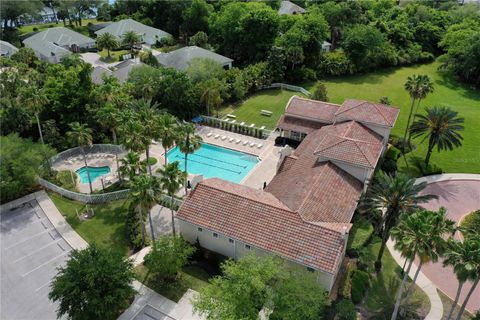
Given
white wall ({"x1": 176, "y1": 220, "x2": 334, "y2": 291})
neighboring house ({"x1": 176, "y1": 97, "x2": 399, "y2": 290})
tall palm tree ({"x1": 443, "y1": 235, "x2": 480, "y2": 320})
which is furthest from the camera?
white wall ({"x1": 176, "y1": 220, "x2": 334, "y2": 291})

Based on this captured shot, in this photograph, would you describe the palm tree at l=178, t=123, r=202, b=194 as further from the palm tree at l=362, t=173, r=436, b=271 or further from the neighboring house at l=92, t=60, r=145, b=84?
the neighboring house at l=92, t=60, r=145, b=84

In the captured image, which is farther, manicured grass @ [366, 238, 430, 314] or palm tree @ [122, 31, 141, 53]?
palm tree @ [122, 31, 141, 53]

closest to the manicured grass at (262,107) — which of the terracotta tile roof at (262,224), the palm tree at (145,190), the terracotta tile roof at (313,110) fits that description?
the terracotta tile roof at (313,110)

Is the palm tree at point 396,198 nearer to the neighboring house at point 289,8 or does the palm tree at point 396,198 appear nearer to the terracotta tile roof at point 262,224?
the terracotta tile roof at point 262,224

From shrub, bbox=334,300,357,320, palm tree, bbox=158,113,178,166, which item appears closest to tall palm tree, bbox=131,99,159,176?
palm tree, bbox=158,113,178,166

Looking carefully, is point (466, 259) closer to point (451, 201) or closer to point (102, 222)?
point (451, 201)

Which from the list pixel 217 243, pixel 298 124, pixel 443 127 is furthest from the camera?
pixel 298 124

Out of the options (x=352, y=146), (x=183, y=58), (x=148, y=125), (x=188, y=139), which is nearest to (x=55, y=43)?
(x=183, y=58)

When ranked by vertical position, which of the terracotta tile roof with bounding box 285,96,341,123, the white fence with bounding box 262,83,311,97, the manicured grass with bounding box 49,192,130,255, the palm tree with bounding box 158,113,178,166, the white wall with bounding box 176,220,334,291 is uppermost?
the palm tree with bounding box 158,113,178,166
